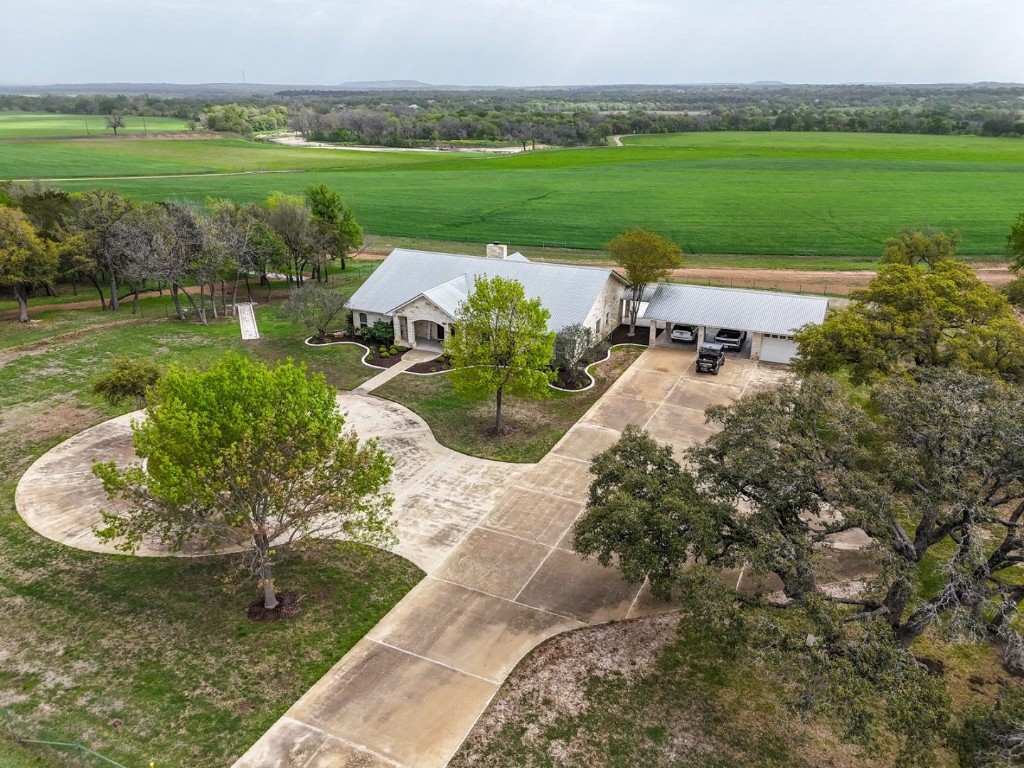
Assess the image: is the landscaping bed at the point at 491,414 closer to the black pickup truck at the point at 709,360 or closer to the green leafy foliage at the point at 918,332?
the black pickup truck at the point at 709,360

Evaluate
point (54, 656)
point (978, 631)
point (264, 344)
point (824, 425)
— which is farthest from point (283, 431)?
point (264, 344)

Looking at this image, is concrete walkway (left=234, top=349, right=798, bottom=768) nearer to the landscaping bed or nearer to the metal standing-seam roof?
the landscaping bed

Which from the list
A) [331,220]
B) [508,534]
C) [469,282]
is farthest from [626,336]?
[331,220]

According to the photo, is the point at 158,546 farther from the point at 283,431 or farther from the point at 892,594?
the point at 892,594

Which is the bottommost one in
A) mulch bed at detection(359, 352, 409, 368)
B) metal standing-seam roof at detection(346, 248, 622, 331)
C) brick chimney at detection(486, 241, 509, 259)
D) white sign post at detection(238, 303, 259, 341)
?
mulch bed at detection(359, 352, 409, 368)

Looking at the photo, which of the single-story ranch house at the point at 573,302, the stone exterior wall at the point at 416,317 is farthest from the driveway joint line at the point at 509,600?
the single-story ranch house at the point at 573,302

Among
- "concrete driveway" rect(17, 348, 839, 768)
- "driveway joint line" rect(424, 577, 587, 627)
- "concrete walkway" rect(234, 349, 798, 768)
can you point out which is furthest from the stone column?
"driveway joint line" rect(424, 577, 587, 627)
